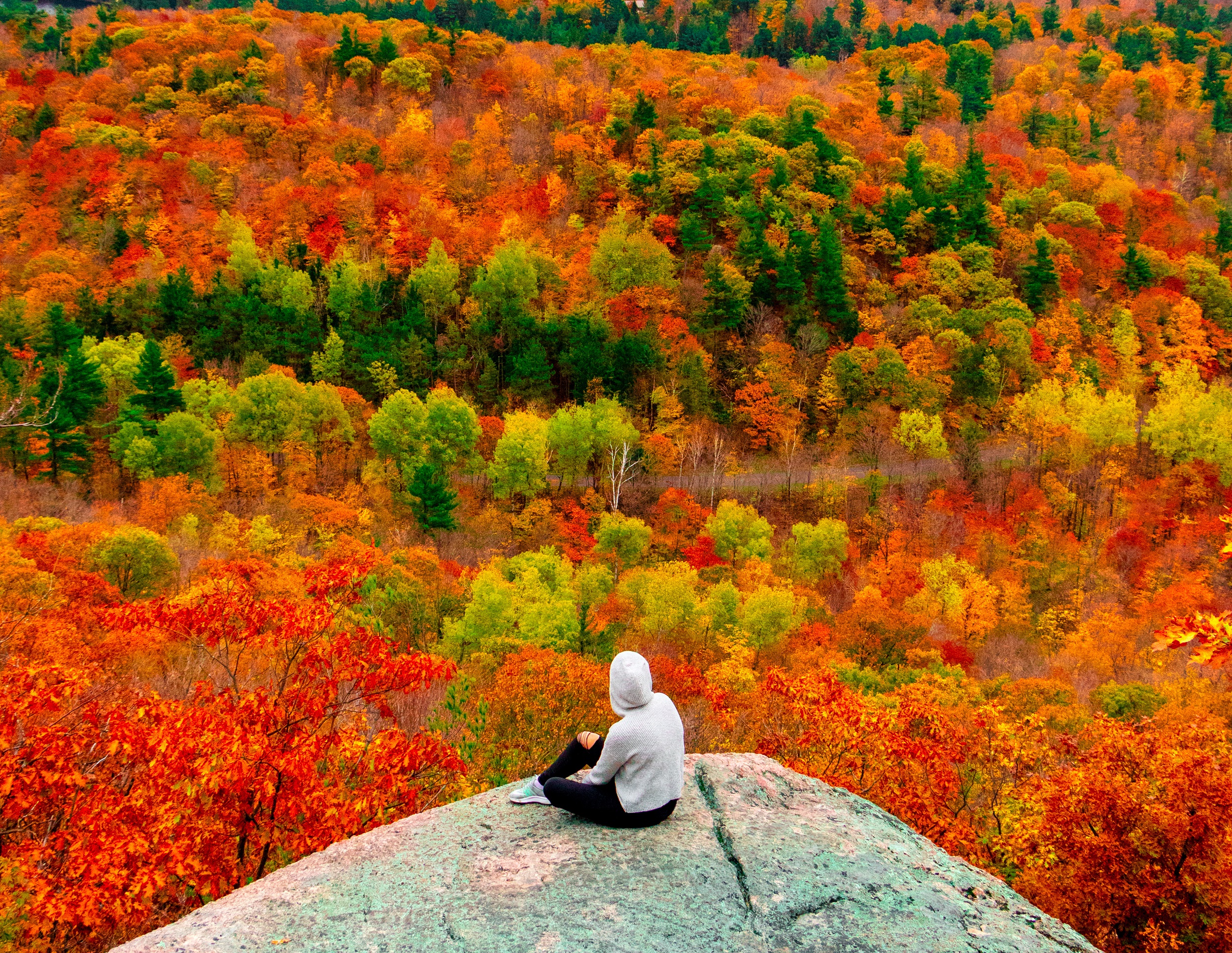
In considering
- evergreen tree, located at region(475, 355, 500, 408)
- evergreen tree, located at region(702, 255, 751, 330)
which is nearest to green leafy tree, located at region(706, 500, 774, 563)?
evergreen tree, located at region(702, 255, 751, 330)

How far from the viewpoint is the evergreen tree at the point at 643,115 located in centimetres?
7356

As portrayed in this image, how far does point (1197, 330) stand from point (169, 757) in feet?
244

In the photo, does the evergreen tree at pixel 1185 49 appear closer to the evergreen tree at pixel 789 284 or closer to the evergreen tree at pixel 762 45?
the evergreen tree at pixel 762 45

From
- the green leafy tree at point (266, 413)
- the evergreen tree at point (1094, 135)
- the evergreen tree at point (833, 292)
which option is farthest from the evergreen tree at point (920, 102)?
the green leafy tree at point (266, 413)

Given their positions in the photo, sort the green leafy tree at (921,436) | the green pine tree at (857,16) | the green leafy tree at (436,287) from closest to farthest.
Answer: the green leafy tree at (921,436) < the green leafy tree at (436,287) < the green pine tree at (857,16)

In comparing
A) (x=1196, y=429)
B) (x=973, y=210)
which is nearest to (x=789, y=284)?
(x=973, y=210)

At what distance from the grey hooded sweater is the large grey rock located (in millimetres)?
299

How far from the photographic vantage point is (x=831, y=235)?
61875mm

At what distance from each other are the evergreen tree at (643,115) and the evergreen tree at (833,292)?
21.4 m

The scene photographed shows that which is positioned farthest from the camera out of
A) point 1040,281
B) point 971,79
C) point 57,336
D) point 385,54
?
point 971,79

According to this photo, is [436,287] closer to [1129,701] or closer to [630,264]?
[630,264]

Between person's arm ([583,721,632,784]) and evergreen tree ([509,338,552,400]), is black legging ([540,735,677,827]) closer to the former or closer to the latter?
person's arm ([583,721,632,784])

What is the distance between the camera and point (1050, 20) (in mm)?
119312

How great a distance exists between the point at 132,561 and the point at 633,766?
2863 centimetres
